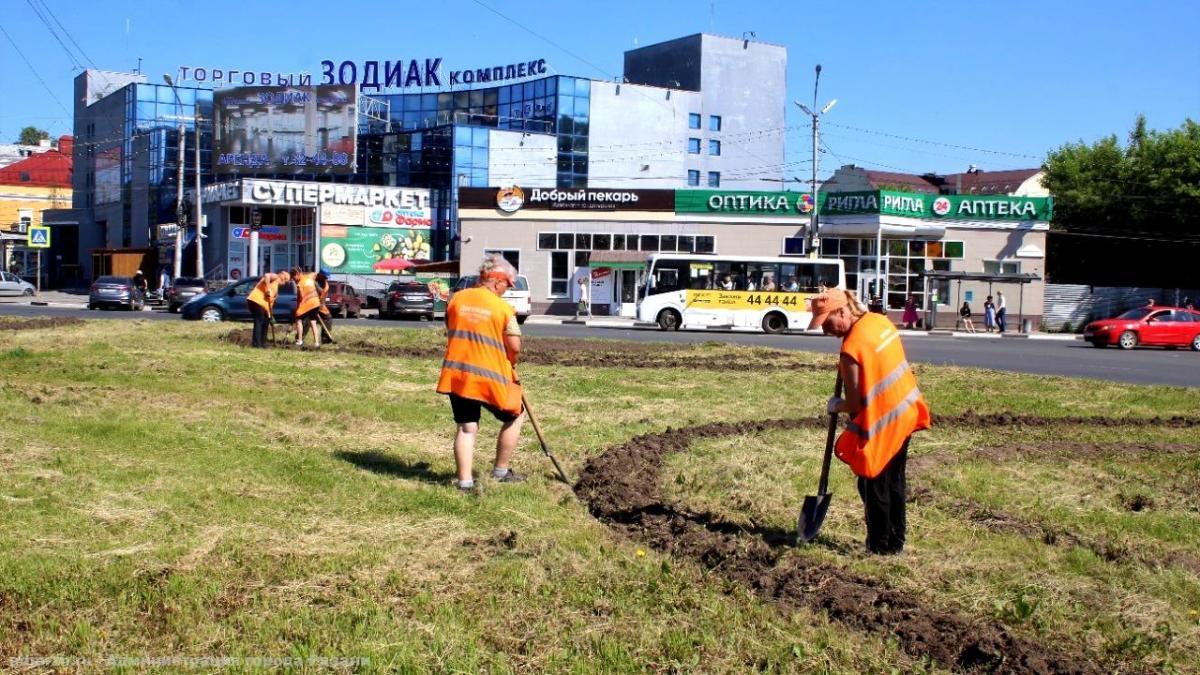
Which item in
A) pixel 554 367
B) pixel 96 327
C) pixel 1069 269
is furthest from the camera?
pixel 1069 269

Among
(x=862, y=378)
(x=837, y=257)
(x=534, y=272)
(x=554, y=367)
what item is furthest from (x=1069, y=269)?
(x=862, y=378)

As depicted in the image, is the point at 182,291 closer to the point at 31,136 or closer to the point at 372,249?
the point at 372,249

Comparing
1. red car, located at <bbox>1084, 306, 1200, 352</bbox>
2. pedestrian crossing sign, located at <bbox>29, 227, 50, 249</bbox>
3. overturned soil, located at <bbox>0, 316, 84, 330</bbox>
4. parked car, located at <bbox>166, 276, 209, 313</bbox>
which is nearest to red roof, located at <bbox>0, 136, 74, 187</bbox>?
pedestrian crossing sign, located at <bbox>29, 227, 50, 249</bbox>

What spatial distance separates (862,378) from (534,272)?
46.2 m

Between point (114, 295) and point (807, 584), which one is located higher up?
point (114, 295)

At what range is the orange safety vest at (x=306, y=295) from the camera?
786 inches

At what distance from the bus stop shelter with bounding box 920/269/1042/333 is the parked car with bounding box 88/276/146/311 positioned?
100ft

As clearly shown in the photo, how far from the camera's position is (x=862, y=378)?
646 centimetres

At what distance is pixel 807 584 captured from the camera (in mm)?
5875

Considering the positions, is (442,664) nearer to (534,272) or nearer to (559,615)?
(559,615)

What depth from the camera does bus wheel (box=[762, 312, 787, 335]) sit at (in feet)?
132

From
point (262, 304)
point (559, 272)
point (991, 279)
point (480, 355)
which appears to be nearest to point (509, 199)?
point (559, 272)

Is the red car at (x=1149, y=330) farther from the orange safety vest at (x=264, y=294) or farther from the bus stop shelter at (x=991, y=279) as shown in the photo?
the orange safety vest at (x=264, y=294)

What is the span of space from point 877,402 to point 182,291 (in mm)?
41794
